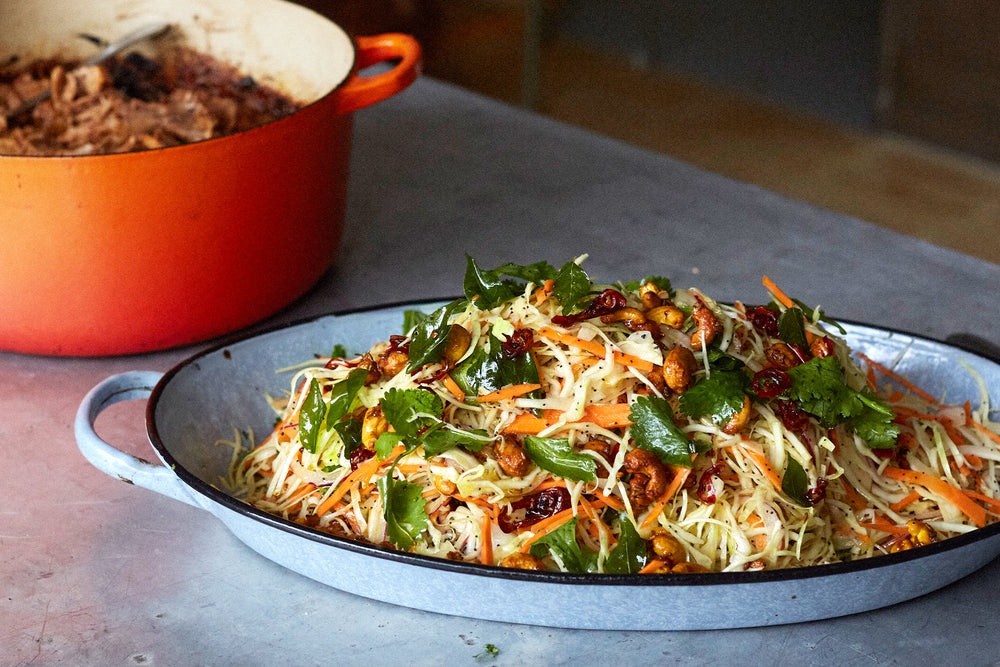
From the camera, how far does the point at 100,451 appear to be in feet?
3.30

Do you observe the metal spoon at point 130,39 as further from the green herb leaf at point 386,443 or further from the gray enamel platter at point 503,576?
the green herb leaf at point 386,443

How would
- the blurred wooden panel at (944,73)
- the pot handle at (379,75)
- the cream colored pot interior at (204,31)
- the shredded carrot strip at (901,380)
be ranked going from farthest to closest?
1. the blurred wooden panel at (944,73)
2. the cream colored pot interior at (204,31)
3. the pot handle at (379,75)
4. the shredded carrot strip at (901,380)

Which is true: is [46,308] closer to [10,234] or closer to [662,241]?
[10,234]

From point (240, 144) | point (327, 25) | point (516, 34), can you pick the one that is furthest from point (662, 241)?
point (516, 34)

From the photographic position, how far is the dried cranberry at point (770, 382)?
97cm

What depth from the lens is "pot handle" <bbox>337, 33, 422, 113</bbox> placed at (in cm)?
140

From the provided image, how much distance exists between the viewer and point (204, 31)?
1.80 meters

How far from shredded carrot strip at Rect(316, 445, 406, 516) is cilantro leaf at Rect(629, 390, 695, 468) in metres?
0.21

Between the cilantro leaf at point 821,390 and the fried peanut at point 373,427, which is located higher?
the cilantro leaf at point 821,390

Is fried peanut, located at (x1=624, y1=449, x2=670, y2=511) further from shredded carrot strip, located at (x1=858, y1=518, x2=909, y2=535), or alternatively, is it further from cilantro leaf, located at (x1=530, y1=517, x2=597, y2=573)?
shredded carrot strip, located at (x1=858, y1=518, x2=909, y2=535)

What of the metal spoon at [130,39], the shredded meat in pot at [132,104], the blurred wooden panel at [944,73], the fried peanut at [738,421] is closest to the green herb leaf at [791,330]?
the fried peanut at [738,421]

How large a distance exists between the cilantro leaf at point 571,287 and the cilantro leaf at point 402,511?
225 mm

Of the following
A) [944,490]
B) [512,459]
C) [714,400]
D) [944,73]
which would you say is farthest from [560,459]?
[944,73]

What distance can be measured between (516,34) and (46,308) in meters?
3.81
